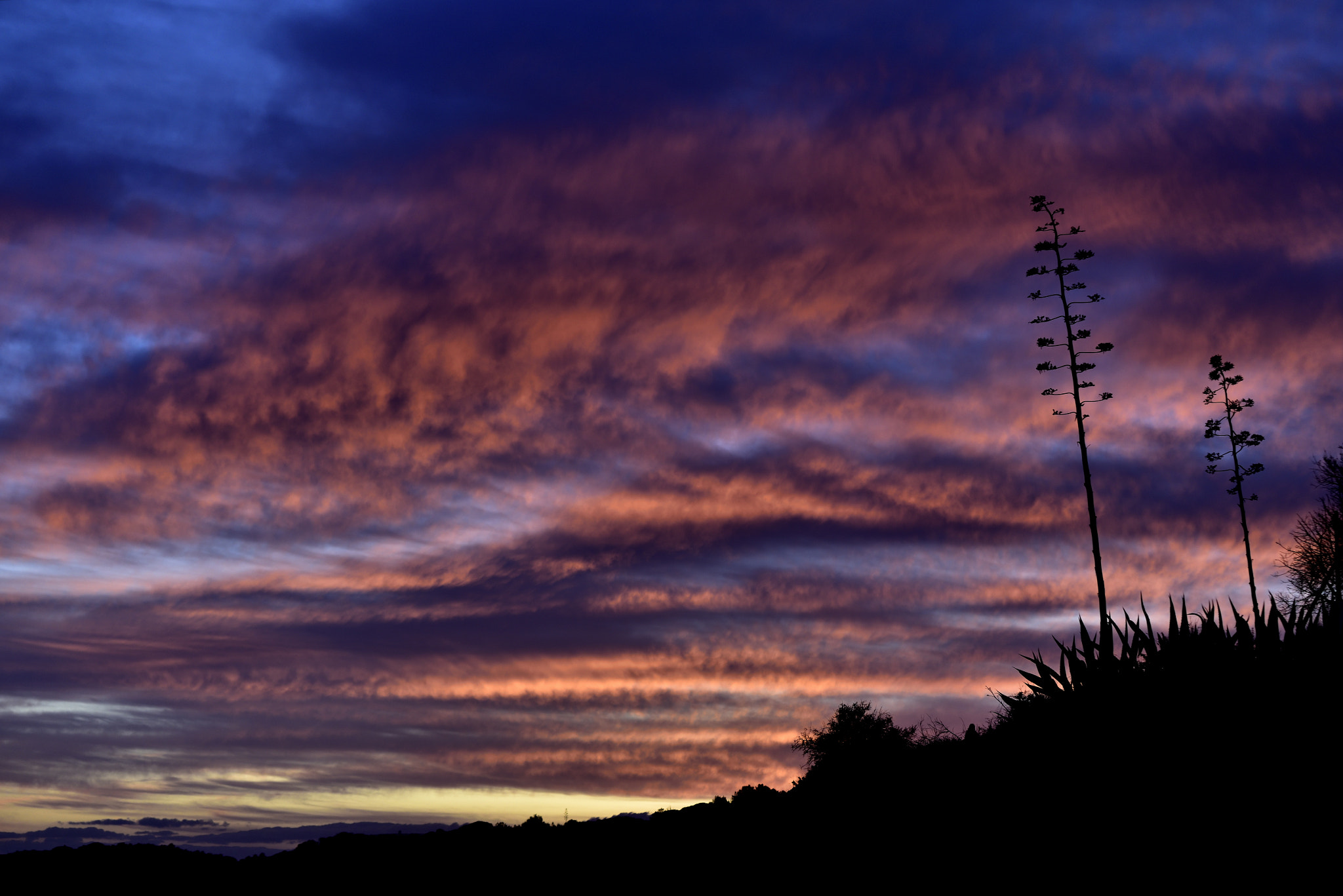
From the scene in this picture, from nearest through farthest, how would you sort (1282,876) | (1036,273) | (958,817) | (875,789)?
1. (1282,876)
2. (958,817)
3. (875,789)
4. (1036,273)

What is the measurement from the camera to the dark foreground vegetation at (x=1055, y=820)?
12.2 meters

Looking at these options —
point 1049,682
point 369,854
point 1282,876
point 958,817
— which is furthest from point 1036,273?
point 369,854

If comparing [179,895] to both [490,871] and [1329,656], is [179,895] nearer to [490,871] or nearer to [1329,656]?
[490,871]

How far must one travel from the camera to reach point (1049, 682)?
19.0 m

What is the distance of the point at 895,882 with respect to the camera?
42.3 feet

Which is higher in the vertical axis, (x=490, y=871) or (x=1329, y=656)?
(x=1329, y=656)

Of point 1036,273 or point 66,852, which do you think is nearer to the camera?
point 66,852

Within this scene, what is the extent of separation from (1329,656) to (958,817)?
582 centimetres

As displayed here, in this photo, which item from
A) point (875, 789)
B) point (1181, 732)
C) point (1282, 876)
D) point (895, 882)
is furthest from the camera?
point (875, 789)

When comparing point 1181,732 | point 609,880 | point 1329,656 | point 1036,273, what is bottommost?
point 609,880

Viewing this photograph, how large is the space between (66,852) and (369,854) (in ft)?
13.5

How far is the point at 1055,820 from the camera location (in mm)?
13375

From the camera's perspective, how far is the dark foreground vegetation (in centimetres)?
1217

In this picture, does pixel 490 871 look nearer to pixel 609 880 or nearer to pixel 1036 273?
pixel 609 880
